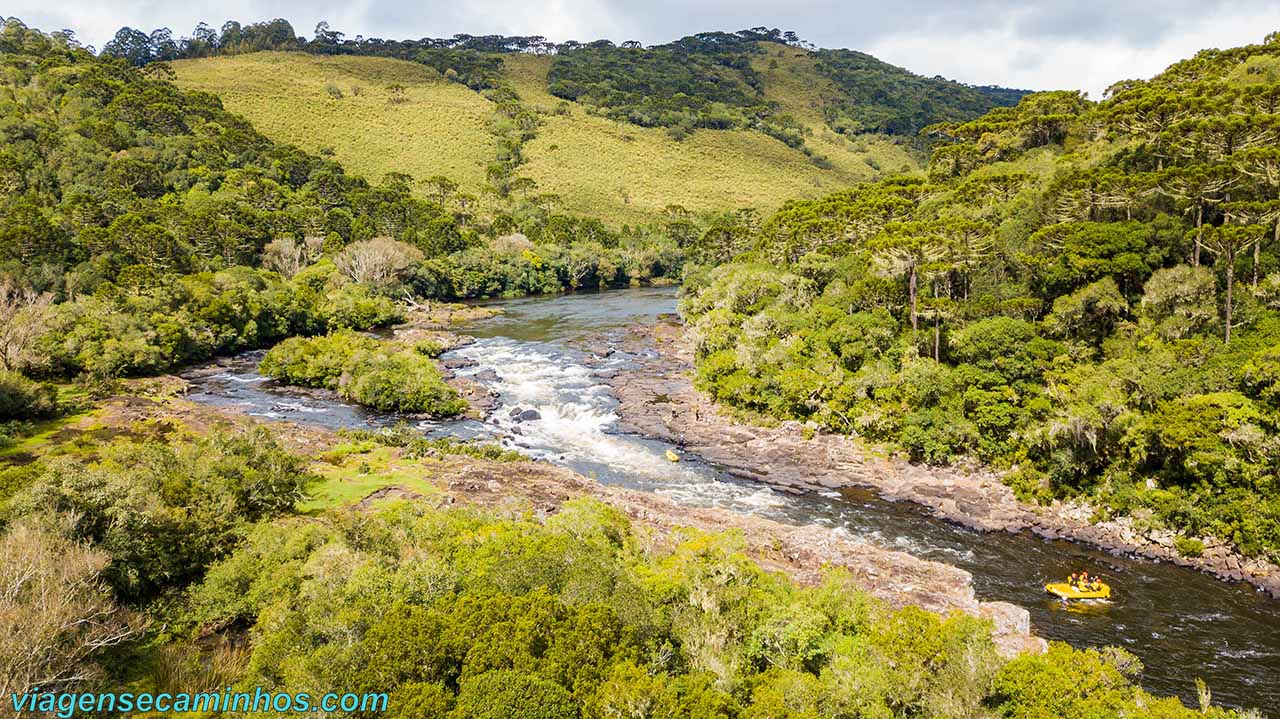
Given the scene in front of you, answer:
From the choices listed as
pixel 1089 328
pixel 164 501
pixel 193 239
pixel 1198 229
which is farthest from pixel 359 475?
pixel 193 239

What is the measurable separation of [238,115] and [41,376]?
112m

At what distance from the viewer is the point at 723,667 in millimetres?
15133

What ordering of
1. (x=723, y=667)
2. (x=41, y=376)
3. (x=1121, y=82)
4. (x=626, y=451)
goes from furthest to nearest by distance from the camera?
(x=1121, y=82)
(x=41, y=376)
(x=626, y=451)
(x=723, y=667)

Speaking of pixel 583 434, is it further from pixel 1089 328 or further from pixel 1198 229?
pixel 1198 229

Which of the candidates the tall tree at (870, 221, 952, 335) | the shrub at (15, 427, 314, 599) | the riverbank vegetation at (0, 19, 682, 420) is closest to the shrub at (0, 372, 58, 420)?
the riverbank vegetation at (0, 19, 682, 420)

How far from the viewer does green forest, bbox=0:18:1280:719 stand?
14.3 m

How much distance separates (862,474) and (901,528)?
19.8 feet

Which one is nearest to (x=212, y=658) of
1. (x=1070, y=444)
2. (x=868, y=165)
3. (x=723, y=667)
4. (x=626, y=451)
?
(x=723, y=667)

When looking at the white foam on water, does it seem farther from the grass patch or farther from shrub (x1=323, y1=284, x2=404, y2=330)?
shrub (x1=323, y1=284, x2=404, y2=330)

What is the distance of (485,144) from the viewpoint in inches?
6452

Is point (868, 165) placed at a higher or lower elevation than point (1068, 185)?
higher

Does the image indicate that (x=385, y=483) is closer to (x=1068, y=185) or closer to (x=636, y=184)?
(x=1068, y=185)

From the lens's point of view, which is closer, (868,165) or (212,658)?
(212,658)

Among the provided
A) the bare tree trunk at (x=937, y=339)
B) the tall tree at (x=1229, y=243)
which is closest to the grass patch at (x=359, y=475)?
the bare tree trunk at (x=937, y=339)
